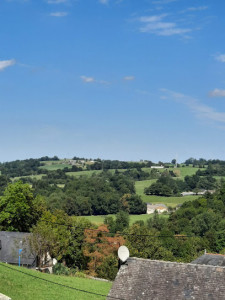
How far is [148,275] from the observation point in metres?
26.8

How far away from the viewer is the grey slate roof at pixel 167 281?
25.2 meters

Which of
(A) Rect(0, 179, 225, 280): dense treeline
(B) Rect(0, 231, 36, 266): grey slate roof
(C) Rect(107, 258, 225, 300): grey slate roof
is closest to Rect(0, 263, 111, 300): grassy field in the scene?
(B) Rect(0, 231, 36, 266): grey slate roof

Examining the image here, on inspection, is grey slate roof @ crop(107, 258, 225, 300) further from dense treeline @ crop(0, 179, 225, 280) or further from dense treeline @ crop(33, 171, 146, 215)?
dense treeline @ crop(33, 171, 146, 215)

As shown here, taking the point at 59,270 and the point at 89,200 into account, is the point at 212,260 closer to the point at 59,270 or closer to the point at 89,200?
the point at 59,270

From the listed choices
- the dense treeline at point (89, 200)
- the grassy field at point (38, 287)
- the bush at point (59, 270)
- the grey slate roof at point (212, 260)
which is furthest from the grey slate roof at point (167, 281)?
the dense treeline at point (89, 200)

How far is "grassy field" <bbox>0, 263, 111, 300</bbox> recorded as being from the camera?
40750 mm

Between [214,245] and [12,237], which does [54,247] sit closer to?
[12,237]

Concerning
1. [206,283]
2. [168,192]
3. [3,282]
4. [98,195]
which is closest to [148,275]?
[206,283]

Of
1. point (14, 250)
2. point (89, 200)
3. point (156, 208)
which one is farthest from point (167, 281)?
point (156, 208)

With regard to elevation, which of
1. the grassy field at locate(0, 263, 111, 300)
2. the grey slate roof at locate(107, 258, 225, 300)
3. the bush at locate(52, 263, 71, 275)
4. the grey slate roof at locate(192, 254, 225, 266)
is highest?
the grey slate roof at locate(107, 258, 225, 300)

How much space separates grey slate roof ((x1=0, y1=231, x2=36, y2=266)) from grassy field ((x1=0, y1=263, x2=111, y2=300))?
846 cm

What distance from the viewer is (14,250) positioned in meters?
58.8

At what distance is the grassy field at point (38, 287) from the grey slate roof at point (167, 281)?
14758 millimetres

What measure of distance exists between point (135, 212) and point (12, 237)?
105 metres
